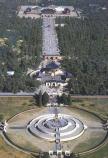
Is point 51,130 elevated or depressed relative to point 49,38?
depressed

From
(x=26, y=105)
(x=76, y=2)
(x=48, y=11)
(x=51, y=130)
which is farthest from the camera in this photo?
(x=76, y=2)

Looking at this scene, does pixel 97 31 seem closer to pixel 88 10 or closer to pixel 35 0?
pixel 88 10

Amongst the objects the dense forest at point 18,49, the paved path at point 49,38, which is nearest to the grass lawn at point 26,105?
the dense forest at point 18,49

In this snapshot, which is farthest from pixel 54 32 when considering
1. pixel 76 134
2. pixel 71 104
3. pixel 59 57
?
pixel 76 134

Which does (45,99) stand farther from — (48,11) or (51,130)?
(48,11)

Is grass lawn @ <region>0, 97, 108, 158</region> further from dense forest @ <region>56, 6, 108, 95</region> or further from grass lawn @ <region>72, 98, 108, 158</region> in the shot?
dense forest @ <region>56, 6, 108, 95</region>

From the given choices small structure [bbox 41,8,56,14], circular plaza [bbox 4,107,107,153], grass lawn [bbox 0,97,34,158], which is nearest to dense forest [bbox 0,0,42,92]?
grass lawn [bbox 0,97,34,158]

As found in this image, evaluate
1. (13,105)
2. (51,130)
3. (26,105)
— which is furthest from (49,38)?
(51,130)
